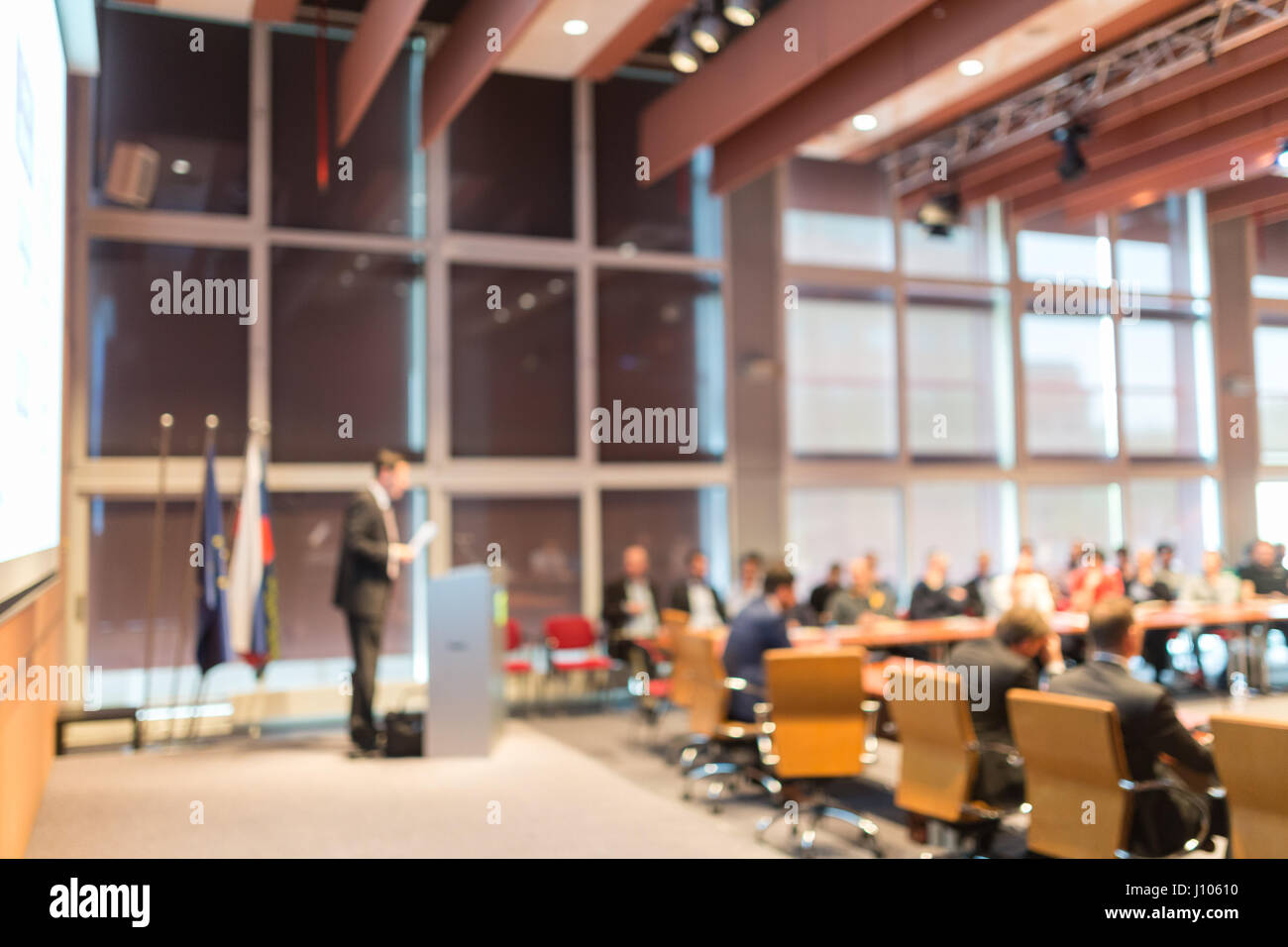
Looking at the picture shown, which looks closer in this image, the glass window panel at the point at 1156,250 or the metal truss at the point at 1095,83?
the metal truss at the point at 1095,83

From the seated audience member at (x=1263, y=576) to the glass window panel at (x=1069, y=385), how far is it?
3121 millimetres

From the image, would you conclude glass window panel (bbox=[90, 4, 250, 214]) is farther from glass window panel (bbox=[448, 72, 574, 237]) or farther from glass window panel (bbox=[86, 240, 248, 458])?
glass window panel (bbox=[448, 72, 574, 237])

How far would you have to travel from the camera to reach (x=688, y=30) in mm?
7953

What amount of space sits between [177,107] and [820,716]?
22.5ft

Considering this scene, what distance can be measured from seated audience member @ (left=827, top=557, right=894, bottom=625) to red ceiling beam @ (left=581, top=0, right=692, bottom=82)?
4.63 metres

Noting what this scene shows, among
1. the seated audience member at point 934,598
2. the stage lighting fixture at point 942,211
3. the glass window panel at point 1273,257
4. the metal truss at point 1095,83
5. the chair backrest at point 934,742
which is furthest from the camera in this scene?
the stage lighting fixture at point 942,211

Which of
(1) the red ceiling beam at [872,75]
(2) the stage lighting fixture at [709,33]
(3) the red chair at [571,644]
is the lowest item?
(3) the red chair at [571,644]

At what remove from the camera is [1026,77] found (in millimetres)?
8453

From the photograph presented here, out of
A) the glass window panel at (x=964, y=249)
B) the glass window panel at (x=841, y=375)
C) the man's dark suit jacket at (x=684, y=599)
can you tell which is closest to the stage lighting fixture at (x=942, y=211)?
the glass window panel at (x=964, y=249)

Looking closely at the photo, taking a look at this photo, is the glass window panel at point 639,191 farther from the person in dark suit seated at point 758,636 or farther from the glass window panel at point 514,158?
the person in dark suit seated at point 758,636

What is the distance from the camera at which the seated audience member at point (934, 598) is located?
9109 millimetres

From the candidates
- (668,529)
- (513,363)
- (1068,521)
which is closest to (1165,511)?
(1068,521)

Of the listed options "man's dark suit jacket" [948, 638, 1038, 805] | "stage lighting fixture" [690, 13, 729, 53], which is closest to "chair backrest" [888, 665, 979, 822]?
"man's dark suit jacket" [948, 638, 1038, 805]

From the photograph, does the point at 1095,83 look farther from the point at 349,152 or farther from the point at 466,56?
the point at 349,152
